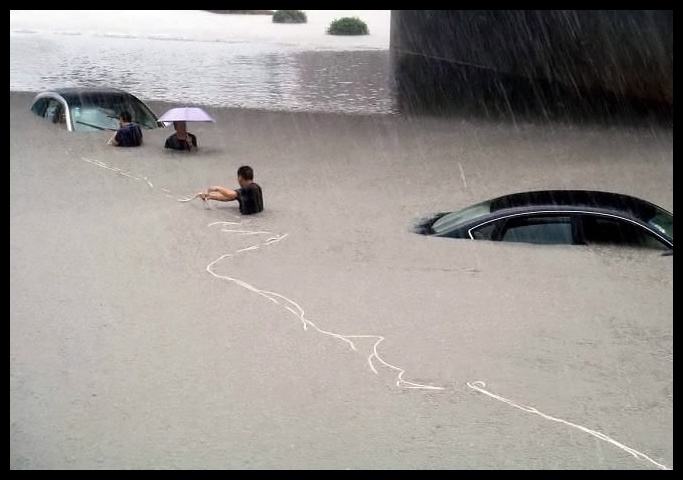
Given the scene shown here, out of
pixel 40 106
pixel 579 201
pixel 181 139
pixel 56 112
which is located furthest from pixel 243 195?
pixel 579 201

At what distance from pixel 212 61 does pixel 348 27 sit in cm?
86

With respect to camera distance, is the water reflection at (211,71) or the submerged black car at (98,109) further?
the water reflection at (211,71)

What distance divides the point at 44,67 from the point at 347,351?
8.44 feet

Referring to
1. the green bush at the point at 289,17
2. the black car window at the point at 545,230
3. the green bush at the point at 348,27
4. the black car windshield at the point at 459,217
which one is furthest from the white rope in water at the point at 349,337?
the green bush at the point at 348,27

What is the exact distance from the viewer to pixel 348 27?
15.5 ft

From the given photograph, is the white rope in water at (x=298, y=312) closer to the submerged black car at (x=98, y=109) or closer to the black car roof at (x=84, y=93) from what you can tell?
the submerged black car at (x=98, y=109)

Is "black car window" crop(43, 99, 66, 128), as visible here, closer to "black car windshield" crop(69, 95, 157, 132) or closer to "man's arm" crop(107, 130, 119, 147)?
"black car windshield" crop(69, 95, 157, 132)

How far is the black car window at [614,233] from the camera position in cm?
414

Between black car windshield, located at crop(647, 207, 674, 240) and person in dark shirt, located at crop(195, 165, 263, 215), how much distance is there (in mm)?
2170

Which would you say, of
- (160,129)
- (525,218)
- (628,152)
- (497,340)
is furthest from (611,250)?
(160,129)

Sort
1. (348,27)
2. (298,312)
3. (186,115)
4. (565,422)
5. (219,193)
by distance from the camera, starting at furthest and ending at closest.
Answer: (348,27) < (186,115) < (219,193) < (298,312) < (565,422)

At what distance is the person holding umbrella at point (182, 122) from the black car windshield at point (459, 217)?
4.72 feet

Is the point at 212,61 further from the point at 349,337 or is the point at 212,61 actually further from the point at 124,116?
the point at 349,337

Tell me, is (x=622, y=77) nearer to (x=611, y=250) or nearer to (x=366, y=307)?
(x=611, y=250)
